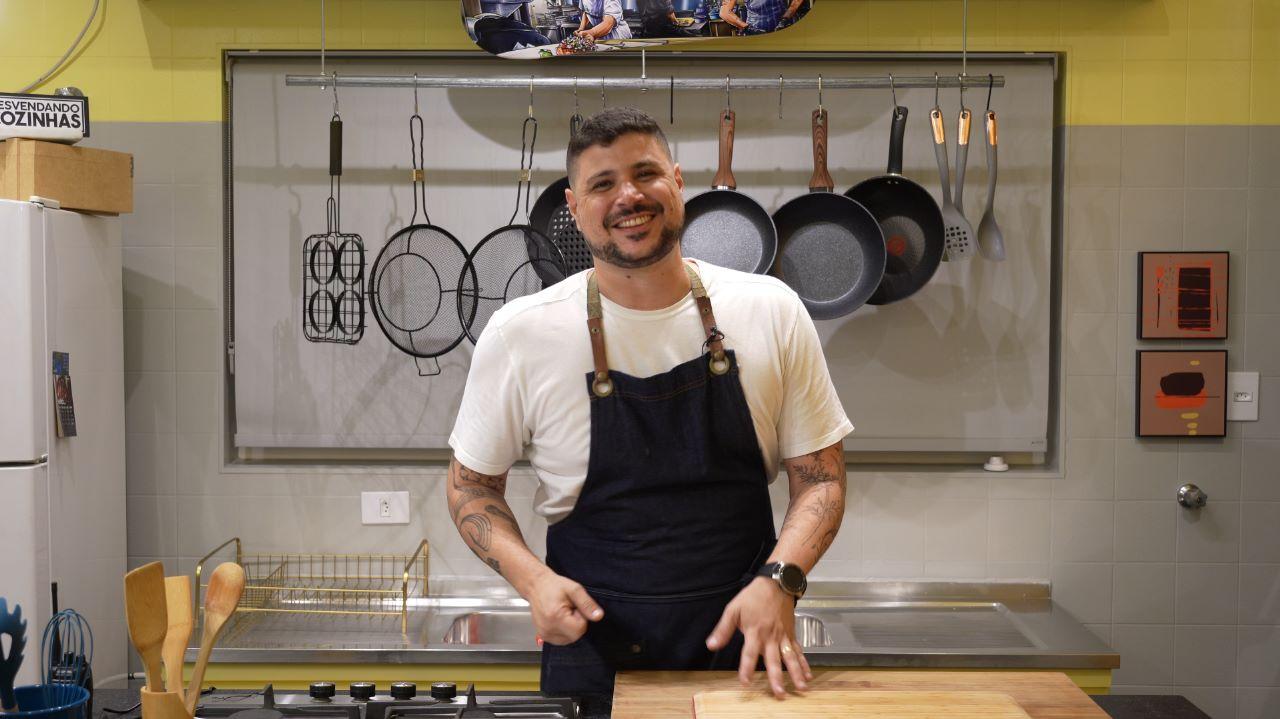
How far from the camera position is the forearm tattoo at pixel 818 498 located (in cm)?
149

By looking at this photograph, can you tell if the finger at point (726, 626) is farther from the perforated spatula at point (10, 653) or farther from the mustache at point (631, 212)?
the perforated spatula at point (10, 653)

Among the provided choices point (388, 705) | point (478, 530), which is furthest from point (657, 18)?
point (388, 705)

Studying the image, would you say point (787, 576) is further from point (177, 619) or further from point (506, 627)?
point (506, 627)

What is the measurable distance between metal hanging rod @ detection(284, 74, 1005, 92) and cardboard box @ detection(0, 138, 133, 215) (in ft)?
1.53

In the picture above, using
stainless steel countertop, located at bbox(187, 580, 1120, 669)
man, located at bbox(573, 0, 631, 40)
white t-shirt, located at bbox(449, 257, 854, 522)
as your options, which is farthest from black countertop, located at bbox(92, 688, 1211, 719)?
man, located at bbox(573, 0, 631, 40)

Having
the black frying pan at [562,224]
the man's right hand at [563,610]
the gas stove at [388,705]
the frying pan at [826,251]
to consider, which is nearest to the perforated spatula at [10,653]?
the gas stove at [388,705]

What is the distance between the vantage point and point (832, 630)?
8.20ft

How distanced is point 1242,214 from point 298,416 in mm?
2548

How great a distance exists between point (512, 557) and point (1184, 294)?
2033 mm

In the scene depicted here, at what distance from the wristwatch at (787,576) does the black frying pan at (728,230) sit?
121 cm

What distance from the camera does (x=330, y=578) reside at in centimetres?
270

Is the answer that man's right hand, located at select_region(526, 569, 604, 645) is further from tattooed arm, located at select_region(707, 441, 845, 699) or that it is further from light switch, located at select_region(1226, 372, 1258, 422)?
light switch, located at select_region(1226, 372, 1258, 422)

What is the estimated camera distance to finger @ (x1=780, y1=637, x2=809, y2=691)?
4.22 feet

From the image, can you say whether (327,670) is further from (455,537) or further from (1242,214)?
(1242,214)
